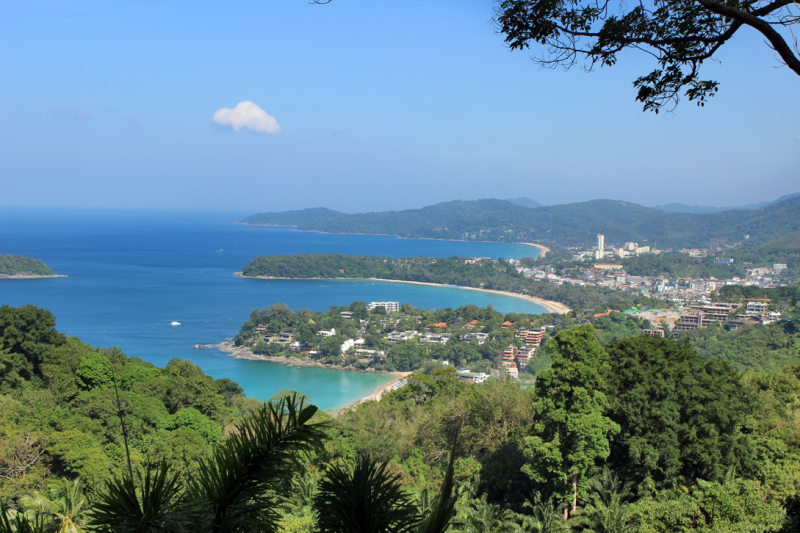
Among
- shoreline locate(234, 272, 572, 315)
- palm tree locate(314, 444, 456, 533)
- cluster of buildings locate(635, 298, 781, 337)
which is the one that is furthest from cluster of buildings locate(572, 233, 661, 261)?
palm tree locate(314, 444, 456, 533)

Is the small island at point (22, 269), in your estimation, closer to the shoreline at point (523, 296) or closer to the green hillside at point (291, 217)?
the shoreline at point (523, 296)

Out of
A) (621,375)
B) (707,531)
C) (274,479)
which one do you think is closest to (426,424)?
(621,375)

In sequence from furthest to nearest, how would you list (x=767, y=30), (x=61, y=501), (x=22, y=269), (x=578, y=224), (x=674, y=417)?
(x=578, y=224)
(x=22, y=269)
(x=674, y=417)
(x=61, y=501)
(x=767, y=30)

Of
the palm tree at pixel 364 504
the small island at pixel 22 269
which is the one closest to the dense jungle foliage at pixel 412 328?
the palm tree at pixel 364 504

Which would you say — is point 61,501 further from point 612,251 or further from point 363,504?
point 612,251

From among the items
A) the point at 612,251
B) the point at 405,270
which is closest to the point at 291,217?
the point at 612,251

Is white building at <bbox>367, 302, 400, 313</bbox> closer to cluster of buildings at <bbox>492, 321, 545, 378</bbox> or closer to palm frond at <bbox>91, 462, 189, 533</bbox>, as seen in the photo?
cluster of buildings at <bbox>492, 321, 545, 378</bbox>
